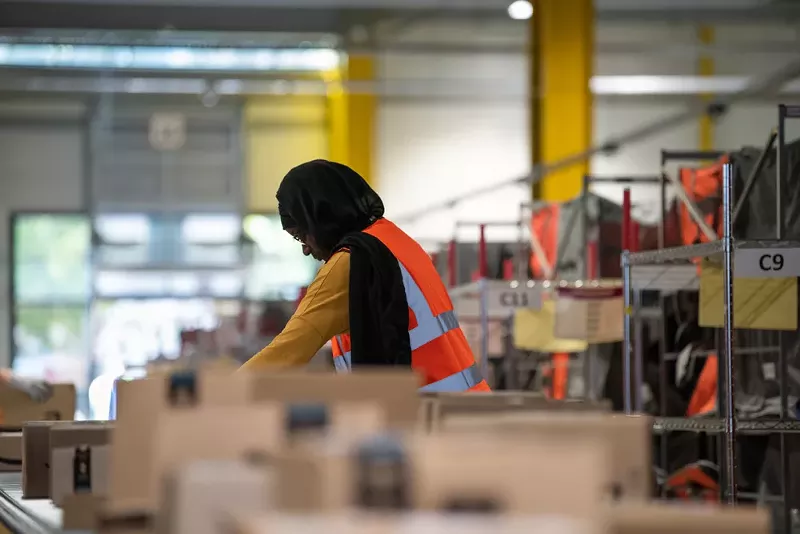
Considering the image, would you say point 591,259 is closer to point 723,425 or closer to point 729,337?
point 723,425

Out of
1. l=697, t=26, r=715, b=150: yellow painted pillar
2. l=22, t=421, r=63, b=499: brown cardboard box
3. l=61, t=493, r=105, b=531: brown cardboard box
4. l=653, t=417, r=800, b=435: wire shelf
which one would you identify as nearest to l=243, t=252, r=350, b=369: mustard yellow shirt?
l=22, t=421, r=63, b=499: brown cardboard box

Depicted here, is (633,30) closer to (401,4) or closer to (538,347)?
(401,4)

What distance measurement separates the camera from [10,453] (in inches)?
208

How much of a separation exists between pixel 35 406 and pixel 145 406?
4040 millimetres

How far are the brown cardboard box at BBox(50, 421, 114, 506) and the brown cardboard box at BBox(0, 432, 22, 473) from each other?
1810 mm

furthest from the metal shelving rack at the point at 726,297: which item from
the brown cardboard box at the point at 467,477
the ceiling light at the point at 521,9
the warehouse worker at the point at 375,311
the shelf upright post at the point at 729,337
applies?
the ceiling light at the point at 521,9

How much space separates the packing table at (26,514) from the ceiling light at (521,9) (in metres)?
13.2

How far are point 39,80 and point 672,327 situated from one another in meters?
11.9

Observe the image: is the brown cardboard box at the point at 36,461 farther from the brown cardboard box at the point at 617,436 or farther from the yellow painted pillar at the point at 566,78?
the yellow painted pillar at the point at 566,78

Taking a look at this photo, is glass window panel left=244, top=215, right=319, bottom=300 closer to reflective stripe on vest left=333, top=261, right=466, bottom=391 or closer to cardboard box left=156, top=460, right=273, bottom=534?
reflective stripe on vest left=333, top=261, right=466, bottom=391

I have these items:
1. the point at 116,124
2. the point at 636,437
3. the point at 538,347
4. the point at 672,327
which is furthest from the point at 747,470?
the point at 116,124

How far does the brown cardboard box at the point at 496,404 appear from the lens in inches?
111

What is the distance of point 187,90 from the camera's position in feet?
60.5

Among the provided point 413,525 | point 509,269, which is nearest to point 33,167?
point 509,269
